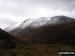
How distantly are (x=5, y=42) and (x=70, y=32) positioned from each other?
89593mm

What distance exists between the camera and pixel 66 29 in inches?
5492

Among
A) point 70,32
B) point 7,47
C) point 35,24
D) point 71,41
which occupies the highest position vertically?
point 35,24

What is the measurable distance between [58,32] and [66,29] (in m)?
7.91

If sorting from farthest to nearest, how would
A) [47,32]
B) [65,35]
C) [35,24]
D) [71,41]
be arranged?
1. [35,24]
2. [47,32]
3. [65,35]
4. [71,41]

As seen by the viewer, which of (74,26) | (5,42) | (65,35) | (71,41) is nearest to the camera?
(5,42)

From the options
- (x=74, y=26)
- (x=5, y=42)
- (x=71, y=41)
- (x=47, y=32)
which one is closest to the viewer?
(x=5, y=42)

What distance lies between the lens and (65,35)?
424 ft

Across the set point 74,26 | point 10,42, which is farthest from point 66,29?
point 10,42

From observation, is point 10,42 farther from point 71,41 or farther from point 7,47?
point 71,41

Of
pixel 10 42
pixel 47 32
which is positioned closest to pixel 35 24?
pixel 47 32

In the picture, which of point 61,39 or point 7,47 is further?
point 61,39

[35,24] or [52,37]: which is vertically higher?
[35,24]

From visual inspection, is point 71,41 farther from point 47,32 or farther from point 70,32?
point 47,32

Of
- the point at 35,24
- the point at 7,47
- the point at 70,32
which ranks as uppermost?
the point at 35,24
